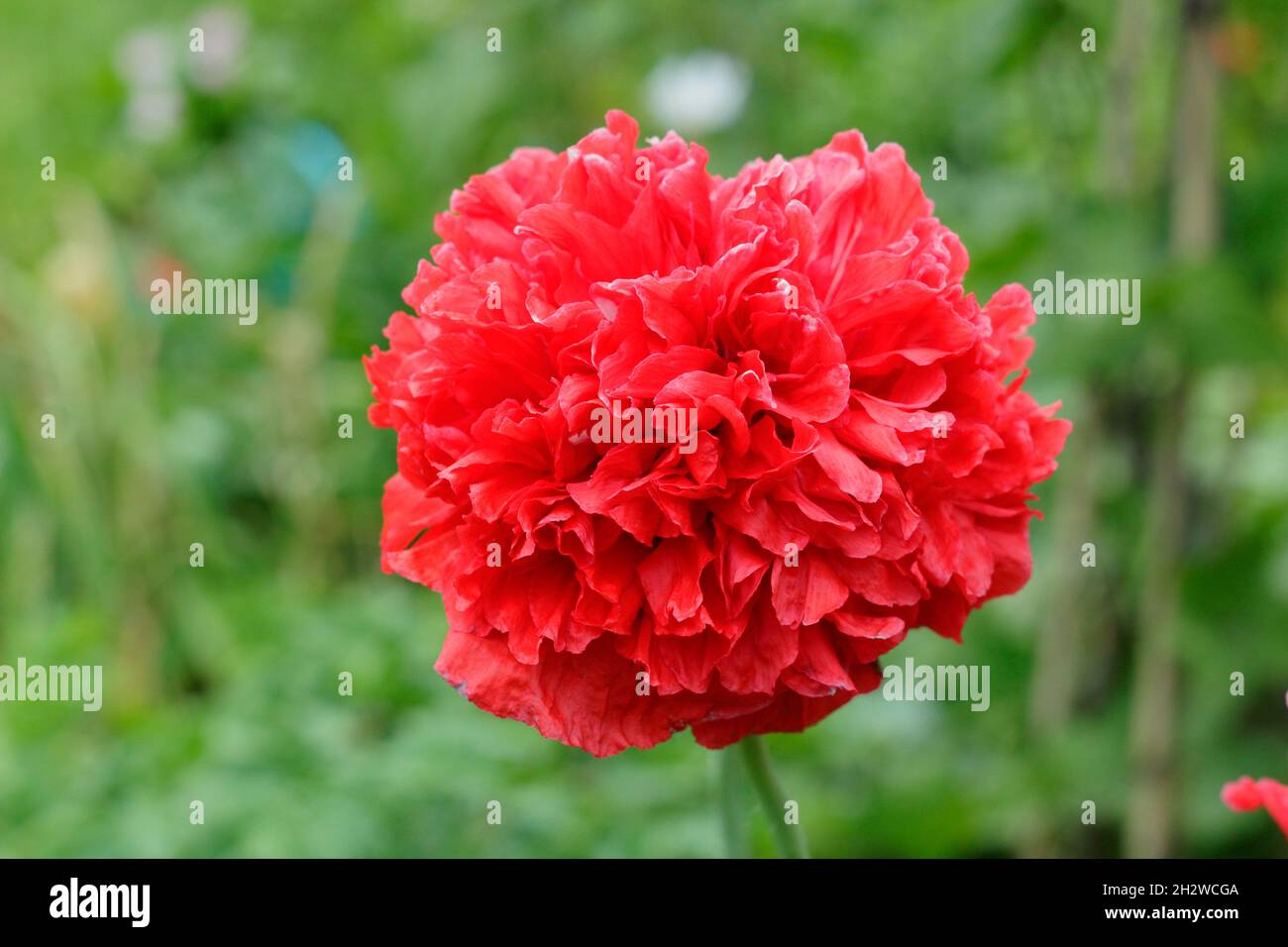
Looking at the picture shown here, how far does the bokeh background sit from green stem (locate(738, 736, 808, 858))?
307mm

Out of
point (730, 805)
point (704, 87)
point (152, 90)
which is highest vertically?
point (152, 90)

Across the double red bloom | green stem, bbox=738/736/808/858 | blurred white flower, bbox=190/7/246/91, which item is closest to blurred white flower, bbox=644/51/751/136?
blurred white flower, bbox=190/7/246/91

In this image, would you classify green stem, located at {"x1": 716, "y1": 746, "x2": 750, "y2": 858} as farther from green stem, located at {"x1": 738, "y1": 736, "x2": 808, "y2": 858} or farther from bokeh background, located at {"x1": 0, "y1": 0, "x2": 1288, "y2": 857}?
bokeh background, located at {"x1": 0, "y1": 0, "x2": 1288, "y2": 857}

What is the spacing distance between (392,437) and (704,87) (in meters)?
0.73

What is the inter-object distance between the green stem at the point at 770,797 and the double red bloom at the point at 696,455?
3 centimetres

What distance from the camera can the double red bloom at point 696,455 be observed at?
61cm

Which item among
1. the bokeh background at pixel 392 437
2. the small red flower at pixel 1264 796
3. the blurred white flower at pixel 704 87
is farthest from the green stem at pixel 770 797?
the blurred white flower at pixel 704 87

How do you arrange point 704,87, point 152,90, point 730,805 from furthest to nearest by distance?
point 152,90
point 704,87
point 730,805

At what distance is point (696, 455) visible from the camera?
62 cm

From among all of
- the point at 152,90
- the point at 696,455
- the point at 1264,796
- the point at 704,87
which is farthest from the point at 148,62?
the point at 1264,796

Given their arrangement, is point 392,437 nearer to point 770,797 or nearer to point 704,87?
point 704,87

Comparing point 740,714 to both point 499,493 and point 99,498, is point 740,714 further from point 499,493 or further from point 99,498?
point 99,498
